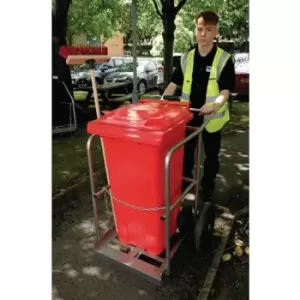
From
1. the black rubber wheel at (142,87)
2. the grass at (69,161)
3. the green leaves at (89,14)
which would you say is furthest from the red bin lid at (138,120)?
the black rubber wheel at (142,87)

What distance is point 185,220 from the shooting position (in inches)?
112

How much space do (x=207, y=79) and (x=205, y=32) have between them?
1.22 feet

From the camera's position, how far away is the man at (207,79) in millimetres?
2875

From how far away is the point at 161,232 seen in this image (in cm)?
260

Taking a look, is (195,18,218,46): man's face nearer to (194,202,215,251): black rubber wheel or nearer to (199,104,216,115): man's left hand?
(199,104,216,115): man's left hand

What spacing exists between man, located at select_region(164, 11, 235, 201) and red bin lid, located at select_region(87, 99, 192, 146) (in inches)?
12.6

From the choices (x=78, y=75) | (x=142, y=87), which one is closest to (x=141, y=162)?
(x=78, y=75)

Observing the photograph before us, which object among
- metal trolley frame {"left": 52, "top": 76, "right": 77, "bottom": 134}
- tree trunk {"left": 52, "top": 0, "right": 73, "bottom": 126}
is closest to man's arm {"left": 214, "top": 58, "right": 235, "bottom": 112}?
metal trolley frame {"left": 52, "top": 76, "right": 77, "bottom": 134}

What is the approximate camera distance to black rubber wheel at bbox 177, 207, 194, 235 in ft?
9.28

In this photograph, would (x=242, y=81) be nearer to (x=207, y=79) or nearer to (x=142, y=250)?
(x=207, y=79)

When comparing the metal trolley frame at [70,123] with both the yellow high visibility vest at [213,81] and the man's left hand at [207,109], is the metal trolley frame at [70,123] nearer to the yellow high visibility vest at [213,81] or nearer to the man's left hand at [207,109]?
the yellow high visibility vest at [213,81]
